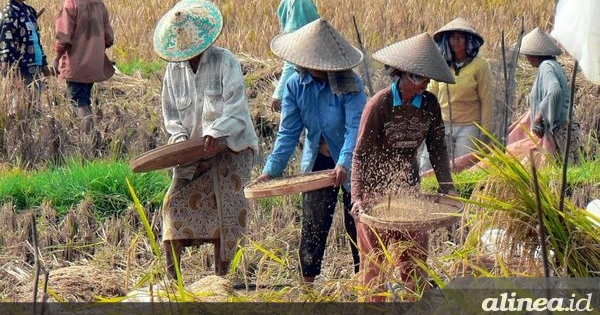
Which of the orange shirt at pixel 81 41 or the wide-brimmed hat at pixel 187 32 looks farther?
the orange shirt at pixel 81 41

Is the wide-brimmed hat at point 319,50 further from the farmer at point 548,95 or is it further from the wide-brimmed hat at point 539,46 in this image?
the wide-brimmed hat at point 539,46

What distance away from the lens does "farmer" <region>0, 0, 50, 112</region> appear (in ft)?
31.1

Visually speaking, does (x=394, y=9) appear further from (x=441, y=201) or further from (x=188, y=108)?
(x=441, y=201)

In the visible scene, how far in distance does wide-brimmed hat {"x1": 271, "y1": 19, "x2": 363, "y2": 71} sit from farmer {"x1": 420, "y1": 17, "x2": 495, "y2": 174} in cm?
164

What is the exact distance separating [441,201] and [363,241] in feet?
1.31

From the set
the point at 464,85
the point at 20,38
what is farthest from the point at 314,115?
the point at 20,38

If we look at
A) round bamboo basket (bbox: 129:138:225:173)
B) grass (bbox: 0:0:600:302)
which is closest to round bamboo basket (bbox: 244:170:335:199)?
grass (bbox: 0:0:600:302)

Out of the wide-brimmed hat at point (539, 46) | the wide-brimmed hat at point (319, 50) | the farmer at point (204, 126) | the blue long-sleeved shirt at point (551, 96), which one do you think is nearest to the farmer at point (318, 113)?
the wide-brimmed hat at point (319, 50)

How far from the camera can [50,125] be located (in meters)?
9.16

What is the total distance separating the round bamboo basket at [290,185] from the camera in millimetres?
5496

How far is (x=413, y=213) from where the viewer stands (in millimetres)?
4863

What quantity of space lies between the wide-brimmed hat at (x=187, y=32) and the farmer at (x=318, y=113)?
32 cm

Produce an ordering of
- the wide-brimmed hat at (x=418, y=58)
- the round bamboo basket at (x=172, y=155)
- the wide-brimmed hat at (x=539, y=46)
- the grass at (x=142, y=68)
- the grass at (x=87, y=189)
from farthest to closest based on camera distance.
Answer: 1. the grass at (x=142, y=68)
2. the wide-brimmed hat at (x=539, y=46)
3. the grass at (x=87, y=189)
4. the round bamboo basket at (x=172, y=155)
5. the wide-brimmed hat at (x=418, y=58)

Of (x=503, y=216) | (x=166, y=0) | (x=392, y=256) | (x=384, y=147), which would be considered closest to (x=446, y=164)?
(x=384, y=147)
